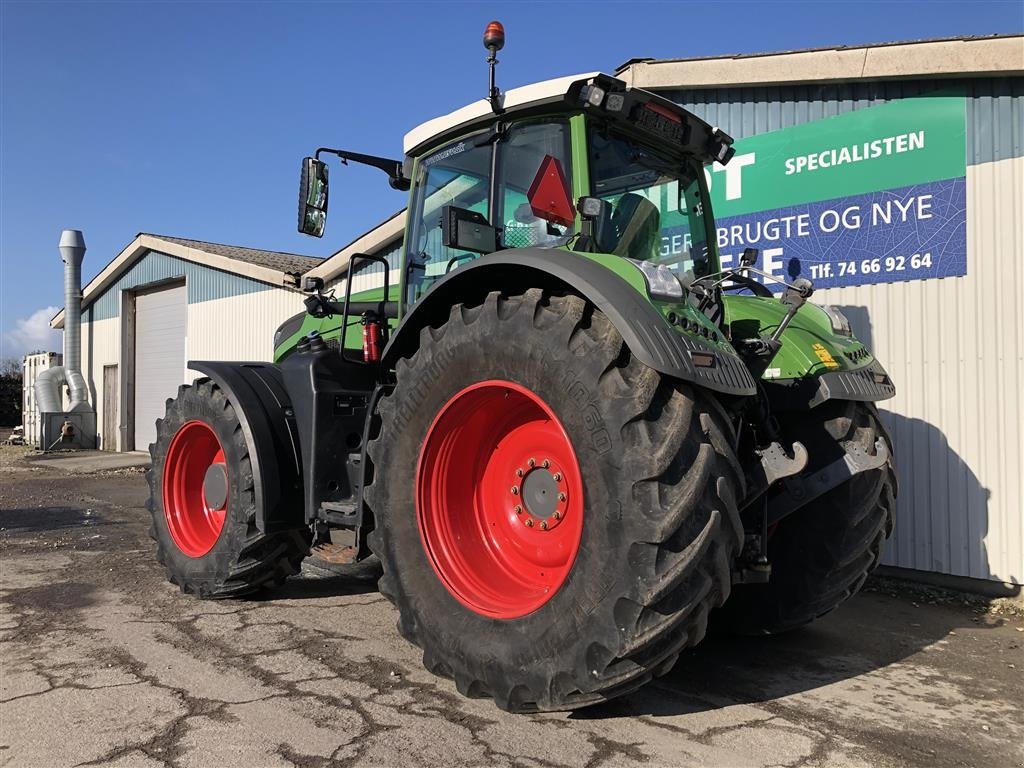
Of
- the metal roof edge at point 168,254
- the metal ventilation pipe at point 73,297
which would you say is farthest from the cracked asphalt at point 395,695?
the metal ventilation pipe at point 73,297

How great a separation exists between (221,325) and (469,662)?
13.8 meters

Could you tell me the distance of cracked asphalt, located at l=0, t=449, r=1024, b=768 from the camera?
2.78 m

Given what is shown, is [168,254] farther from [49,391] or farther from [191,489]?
[191,489]

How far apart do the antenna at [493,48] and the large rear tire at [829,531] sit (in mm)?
2067

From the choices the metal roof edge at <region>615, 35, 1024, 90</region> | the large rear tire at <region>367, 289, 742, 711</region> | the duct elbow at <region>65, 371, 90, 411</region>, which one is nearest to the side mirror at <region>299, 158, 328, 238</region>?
the large rear tire at <region>367, 289, 742, 711</region>

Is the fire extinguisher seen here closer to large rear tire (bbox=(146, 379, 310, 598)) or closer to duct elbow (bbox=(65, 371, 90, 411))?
large rear tire (bbox=(146, 379, 310, 598))

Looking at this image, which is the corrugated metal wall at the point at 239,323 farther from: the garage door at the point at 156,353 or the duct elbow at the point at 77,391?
the duct elbow at the point at 77,391

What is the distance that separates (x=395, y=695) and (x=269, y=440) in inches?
72.1

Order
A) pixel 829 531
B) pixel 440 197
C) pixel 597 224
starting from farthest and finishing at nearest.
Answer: pixel 440 197
pixel 829 531
pixel 597 224

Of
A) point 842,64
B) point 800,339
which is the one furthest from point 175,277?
point 800,339

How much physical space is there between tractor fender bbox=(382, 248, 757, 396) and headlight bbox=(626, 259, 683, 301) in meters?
0.09

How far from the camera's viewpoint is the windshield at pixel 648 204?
Result: 375 cm

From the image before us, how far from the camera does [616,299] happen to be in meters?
2.78

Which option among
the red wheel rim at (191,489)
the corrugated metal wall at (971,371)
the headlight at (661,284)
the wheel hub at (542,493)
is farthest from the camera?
the corrugated metal wall at (971,371)
